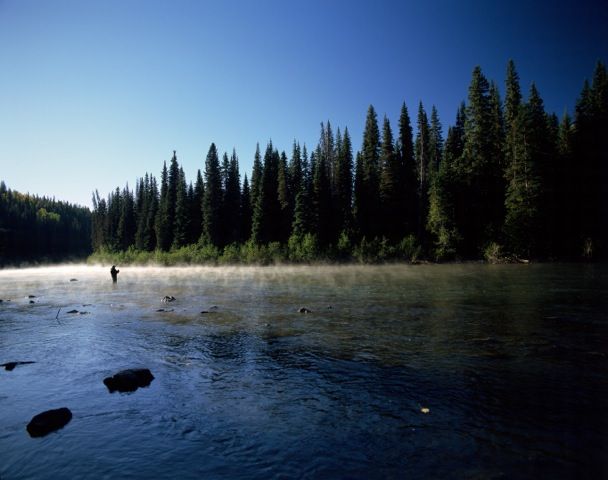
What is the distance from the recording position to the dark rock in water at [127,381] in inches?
354

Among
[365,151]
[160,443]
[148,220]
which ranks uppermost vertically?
[365,151]

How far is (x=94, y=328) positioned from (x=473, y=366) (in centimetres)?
1496

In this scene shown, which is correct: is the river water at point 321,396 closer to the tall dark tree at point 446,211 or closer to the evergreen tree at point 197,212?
the tall dark tree at point 446,211

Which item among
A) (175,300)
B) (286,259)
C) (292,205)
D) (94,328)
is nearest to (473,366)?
(94,328)

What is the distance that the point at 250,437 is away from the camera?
655cm

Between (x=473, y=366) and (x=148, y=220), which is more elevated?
(x=148, y=220)

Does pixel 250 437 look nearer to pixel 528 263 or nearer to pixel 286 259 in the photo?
pixel 528 263

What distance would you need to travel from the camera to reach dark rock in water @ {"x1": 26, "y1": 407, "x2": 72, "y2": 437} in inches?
269

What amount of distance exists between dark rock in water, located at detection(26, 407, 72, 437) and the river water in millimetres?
185

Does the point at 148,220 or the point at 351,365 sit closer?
the point at 351,365

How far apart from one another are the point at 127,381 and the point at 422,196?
61570 millimetres

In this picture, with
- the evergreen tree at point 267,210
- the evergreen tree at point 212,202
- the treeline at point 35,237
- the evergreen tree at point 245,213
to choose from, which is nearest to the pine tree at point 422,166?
the evergreen tree at point 267,210

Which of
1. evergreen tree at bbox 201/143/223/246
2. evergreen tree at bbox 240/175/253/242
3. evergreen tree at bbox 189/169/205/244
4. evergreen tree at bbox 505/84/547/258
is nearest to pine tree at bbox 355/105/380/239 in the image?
evergreen tree at bbox 505/84/547/258

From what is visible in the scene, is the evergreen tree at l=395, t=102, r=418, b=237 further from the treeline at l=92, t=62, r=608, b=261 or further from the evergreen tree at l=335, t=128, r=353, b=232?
the evergreen tree at l=335, t=128, r=353, b=232
